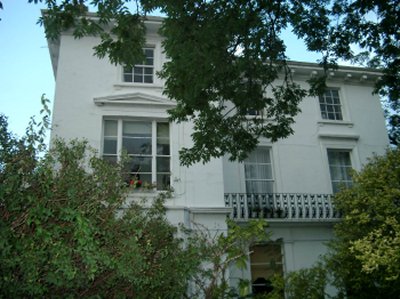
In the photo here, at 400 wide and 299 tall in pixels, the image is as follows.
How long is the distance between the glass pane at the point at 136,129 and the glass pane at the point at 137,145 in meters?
0.21

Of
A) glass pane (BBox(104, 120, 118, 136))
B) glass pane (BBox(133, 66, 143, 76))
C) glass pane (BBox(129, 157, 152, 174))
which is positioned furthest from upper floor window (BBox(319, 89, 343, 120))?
glass pane (BBox(104, 120, 118, 136))

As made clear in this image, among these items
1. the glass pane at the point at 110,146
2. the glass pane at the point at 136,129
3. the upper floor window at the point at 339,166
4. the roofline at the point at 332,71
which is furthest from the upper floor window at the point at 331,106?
the glass pane at the point at 110,146

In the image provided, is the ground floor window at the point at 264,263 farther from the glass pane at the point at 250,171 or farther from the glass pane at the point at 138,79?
the glass pane at the point at 138,79

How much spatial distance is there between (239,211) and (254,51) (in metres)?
7.50

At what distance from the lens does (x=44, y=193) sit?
4957 millimetres

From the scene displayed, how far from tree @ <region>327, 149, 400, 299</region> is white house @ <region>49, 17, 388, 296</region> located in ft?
7.28

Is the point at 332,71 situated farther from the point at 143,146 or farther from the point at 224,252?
the point at 224,252

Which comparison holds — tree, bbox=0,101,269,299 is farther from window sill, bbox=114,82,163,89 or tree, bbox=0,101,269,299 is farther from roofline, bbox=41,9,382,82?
roofline, bbox=41,9,382,82

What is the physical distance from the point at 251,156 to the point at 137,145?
526cm

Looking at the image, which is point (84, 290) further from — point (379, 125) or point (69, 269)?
point (379, 125)

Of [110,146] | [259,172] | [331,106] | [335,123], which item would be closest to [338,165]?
[335,123]

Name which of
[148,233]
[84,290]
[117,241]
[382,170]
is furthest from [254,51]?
[382,170]

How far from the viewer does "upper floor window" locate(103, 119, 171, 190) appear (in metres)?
13.2

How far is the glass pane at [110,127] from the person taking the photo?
13730mm
